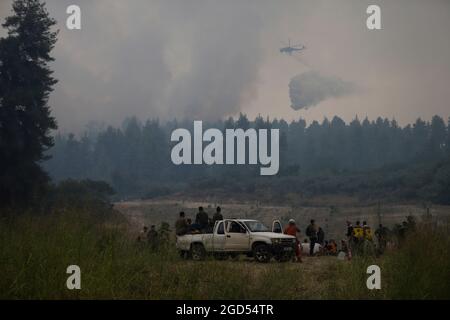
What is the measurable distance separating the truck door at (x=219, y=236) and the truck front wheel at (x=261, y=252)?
1051 millimetres

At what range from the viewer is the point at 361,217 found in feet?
148

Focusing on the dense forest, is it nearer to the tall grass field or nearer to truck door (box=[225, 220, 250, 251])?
truck door (box=[225, 220, 250, 251])

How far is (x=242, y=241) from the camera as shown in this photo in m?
16.8

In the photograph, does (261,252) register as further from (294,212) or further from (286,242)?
(294,212)

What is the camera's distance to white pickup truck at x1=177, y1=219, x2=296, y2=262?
53.6 ft

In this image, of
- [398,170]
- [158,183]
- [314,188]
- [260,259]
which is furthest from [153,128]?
[260,259]

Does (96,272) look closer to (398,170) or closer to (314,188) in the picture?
(314,188)

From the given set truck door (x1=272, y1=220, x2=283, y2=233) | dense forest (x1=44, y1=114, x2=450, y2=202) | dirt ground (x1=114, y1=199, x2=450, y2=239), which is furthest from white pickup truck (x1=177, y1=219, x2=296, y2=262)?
dense forest (x1=44, y1=114, x2=450, y2=202)

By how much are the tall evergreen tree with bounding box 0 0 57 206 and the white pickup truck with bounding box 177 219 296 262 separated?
17.4 metres

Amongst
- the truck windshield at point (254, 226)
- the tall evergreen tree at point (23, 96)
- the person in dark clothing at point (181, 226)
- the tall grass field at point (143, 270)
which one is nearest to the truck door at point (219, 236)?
the truck windshield at point (254, 226)

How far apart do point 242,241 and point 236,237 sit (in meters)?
0.23

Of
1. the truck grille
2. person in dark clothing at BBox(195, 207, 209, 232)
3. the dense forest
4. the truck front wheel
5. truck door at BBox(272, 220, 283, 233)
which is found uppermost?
the dense forest

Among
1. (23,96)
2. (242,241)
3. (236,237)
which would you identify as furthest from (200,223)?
(23,96)

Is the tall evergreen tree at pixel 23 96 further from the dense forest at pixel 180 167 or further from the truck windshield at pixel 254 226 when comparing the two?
the truck windshield at pixel 254 226
